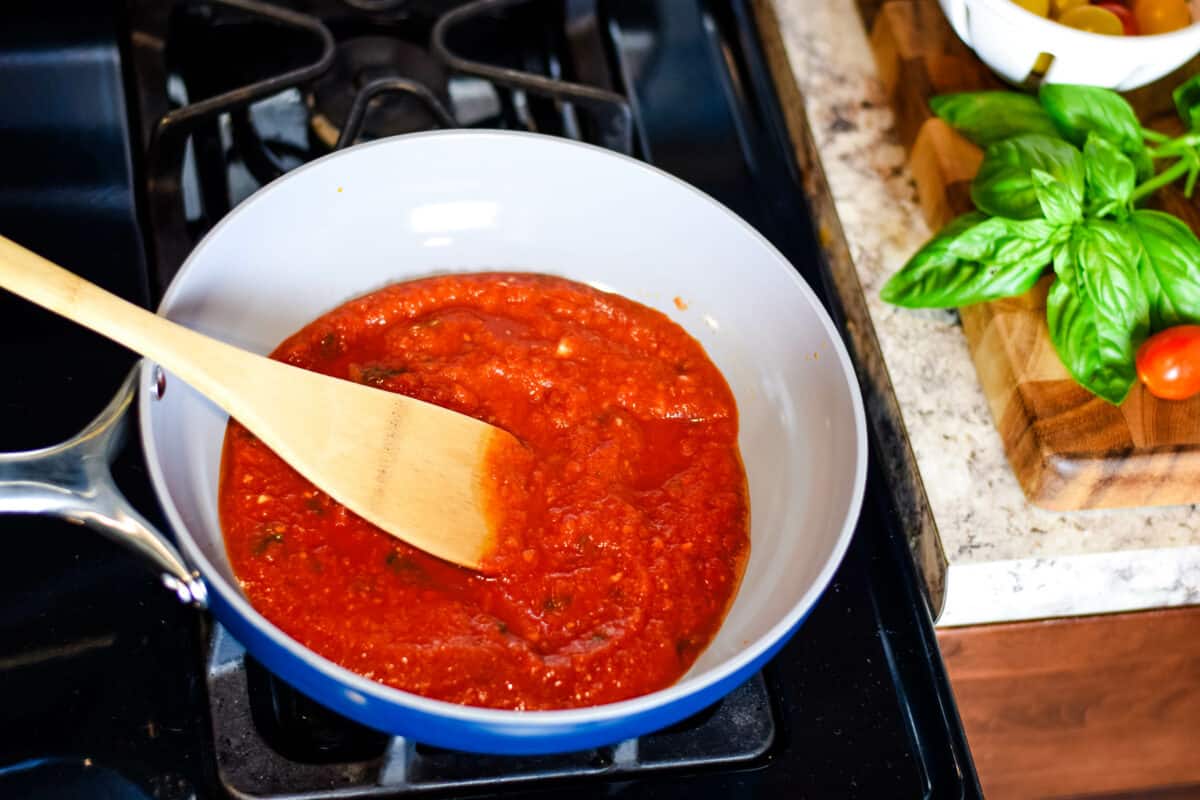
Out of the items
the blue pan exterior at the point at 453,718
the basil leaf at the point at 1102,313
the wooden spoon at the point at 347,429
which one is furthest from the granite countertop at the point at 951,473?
the wooden spoon at the point at 347,429

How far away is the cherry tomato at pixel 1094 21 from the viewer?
52.7 inches

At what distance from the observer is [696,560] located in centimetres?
111

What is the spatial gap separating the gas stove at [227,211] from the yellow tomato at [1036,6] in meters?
0.31

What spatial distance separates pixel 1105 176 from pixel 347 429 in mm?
800

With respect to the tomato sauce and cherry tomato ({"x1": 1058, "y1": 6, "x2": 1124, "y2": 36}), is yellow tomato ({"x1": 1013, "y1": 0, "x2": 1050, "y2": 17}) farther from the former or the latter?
the tomato sauce

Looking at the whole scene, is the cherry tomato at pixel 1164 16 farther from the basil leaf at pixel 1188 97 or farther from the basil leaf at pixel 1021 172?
the basil leaf at pixel 1021 172

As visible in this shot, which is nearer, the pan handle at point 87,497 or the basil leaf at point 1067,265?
the pan handle at point 87,497

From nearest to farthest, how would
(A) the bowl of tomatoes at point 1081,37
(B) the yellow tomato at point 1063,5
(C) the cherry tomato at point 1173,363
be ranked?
(C) the cherry tomato at point 1173,363
(A) the bowl of tomatoes at point 1081,37
(B) the yellow tomato at point 1063,5

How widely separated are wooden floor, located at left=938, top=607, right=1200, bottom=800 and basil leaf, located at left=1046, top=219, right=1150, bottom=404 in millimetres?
255

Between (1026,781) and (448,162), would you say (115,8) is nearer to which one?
(448,162)

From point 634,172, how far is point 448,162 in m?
0.20

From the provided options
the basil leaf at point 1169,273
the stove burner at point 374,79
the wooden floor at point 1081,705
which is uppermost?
the stove burner at point 374,79

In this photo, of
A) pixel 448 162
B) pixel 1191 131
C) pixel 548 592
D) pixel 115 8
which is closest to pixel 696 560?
pixel 548 592

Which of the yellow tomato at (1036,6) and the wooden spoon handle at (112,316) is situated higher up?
the yellow tomato at (1036,6)
